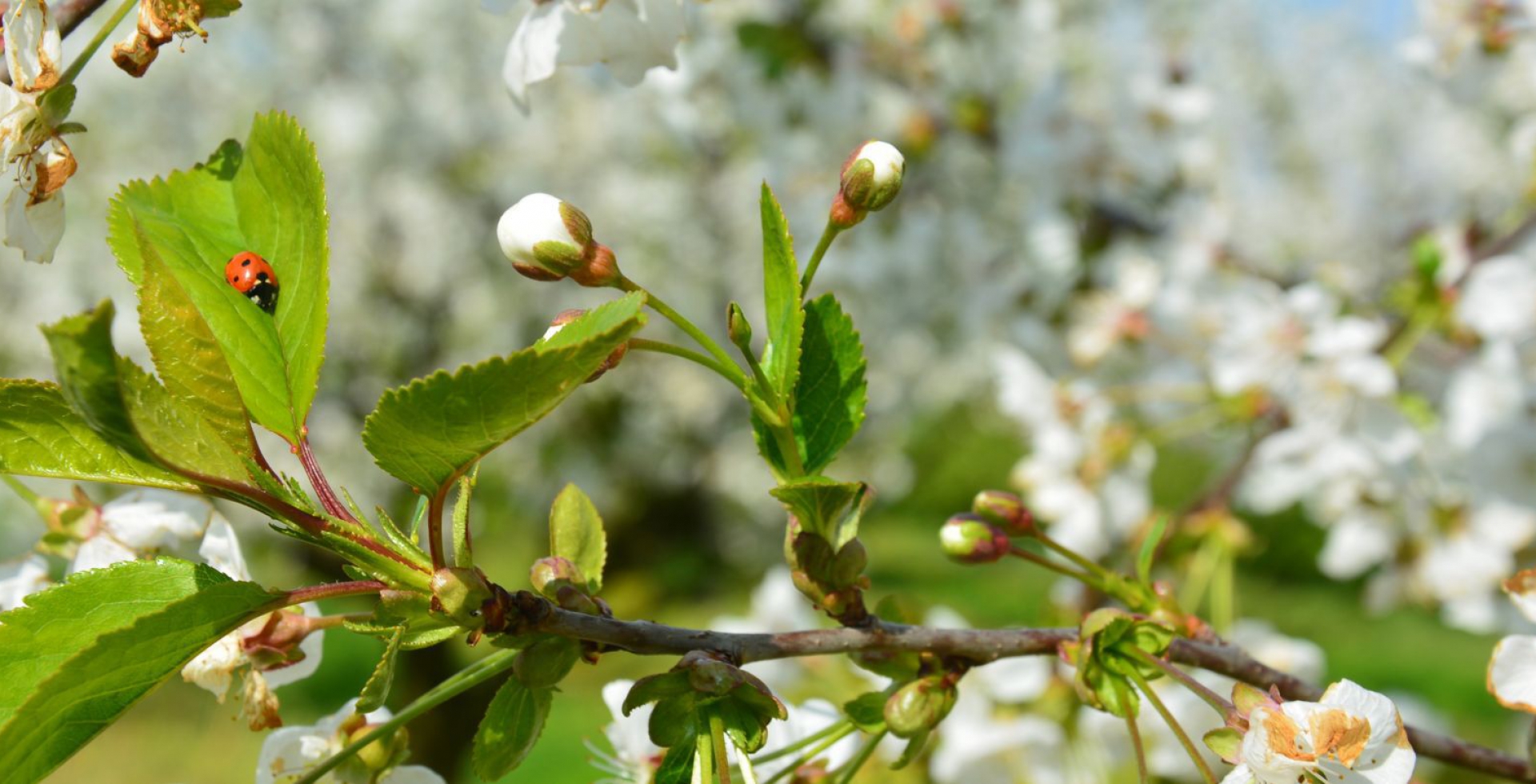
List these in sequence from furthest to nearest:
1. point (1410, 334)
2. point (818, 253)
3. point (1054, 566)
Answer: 1. point (1410, 334)
2. point (1054, 566)
3. point (818, 253)

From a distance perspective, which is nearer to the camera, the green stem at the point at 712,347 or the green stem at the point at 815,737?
the green stem at the point at 712,347

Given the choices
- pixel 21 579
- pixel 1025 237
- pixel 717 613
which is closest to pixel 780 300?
pixel 21 579

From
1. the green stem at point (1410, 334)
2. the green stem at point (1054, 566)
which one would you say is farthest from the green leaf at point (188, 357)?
the green stem at point (1410, 334)

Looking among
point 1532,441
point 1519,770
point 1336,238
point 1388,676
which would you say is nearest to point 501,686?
point 1519,770

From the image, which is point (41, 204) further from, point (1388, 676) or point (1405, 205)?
point (1405, 205)

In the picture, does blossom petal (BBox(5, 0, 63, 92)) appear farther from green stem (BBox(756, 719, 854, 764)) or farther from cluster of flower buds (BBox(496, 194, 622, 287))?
green stem (BBox(756, 719, 854, 764))

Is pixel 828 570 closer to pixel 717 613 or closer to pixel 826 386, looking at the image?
pixel 826 386

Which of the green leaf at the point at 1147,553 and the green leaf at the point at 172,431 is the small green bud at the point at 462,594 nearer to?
the green leaf at the point at 172,431
